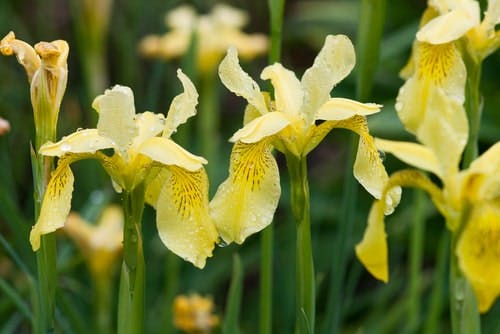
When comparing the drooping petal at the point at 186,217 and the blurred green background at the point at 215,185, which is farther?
the blurred green background at the point at 215,185

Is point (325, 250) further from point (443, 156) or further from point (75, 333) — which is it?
point (443, 156)

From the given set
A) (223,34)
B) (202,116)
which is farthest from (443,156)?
(223,34)

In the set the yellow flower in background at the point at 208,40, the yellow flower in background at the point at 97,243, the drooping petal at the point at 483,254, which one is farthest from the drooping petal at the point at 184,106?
the yellow flower in background at the point at 208,40

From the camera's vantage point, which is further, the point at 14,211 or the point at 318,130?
the point at 14,211

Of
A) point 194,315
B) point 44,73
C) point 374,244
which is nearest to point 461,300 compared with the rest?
point 374,244

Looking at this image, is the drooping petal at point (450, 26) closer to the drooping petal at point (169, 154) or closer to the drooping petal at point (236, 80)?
the drooping petal at point (236, 80)
